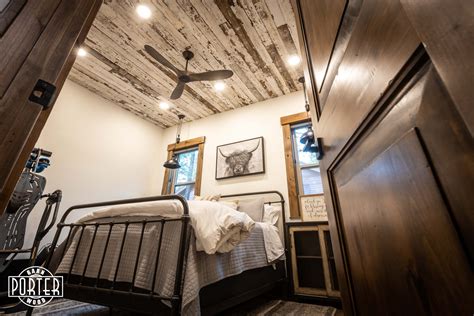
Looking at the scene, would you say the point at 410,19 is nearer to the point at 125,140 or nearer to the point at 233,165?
the point at 233,165

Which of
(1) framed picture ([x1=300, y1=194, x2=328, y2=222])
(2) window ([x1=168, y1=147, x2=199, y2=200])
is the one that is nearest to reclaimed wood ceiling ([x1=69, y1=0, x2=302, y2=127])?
(2) window ([x1=168, y1=147, x2=199, y2=200])

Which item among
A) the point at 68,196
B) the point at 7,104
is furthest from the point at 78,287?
the point at 68,196

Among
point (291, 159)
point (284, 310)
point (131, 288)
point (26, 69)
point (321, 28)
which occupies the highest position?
point (291, 159)

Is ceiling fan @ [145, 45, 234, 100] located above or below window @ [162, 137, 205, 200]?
above

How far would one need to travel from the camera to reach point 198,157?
416cm

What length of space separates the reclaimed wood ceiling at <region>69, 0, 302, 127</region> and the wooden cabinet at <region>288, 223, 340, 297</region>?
88.6 inches

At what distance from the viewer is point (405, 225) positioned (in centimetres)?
38

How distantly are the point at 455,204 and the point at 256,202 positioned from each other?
2.71 m

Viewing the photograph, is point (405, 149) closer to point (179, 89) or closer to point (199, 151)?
point (179, 89)

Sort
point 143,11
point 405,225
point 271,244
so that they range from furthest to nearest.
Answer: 1. point 143,11
2. point 271,244
3. point 405,225

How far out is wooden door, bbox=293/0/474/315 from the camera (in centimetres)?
25

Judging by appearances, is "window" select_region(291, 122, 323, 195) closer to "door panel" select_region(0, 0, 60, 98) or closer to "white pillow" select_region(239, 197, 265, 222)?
"white pillow" select_region(239, 197, 265, 222)

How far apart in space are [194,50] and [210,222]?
7.83 ft

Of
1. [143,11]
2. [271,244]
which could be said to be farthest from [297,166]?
[143,11]
